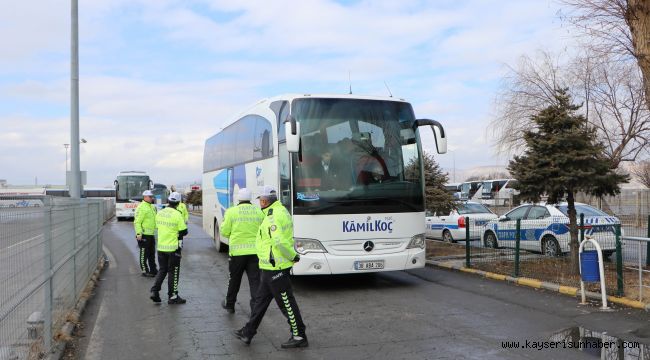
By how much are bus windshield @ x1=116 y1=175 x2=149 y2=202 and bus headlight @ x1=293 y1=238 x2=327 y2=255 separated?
98.1 feet

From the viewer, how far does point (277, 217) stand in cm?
645

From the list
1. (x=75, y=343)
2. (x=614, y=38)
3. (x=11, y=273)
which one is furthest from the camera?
(x=614, y=38)

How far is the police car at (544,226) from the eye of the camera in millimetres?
13125

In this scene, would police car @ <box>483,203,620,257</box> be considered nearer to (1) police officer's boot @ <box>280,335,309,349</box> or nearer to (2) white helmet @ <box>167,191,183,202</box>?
(2) white helmet @ <box>167,191,183,202</box>

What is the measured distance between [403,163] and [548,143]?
2733 mm

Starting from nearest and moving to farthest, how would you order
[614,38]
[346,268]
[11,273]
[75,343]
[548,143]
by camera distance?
[11,273] → [75,343] → [346,268] → [548,143] → [614,38]

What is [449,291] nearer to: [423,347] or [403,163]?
[403,163]

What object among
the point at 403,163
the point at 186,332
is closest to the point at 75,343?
the point at 186,332

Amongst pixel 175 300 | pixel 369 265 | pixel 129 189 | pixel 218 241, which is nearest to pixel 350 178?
pixel 369 265

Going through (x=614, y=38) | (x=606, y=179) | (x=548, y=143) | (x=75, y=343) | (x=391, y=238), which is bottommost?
(x=75, y=343)

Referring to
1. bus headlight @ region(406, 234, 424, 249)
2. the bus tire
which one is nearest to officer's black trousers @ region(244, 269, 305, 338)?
bus headlight @ region(406, 234, 424, 249)

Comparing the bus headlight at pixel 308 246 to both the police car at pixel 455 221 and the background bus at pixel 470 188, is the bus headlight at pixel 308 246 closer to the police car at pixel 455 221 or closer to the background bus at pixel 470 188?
the police car at pixel 455 221

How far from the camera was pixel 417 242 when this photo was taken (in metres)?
10.4

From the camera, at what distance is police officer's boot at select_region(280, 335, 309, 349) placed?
643 cm
